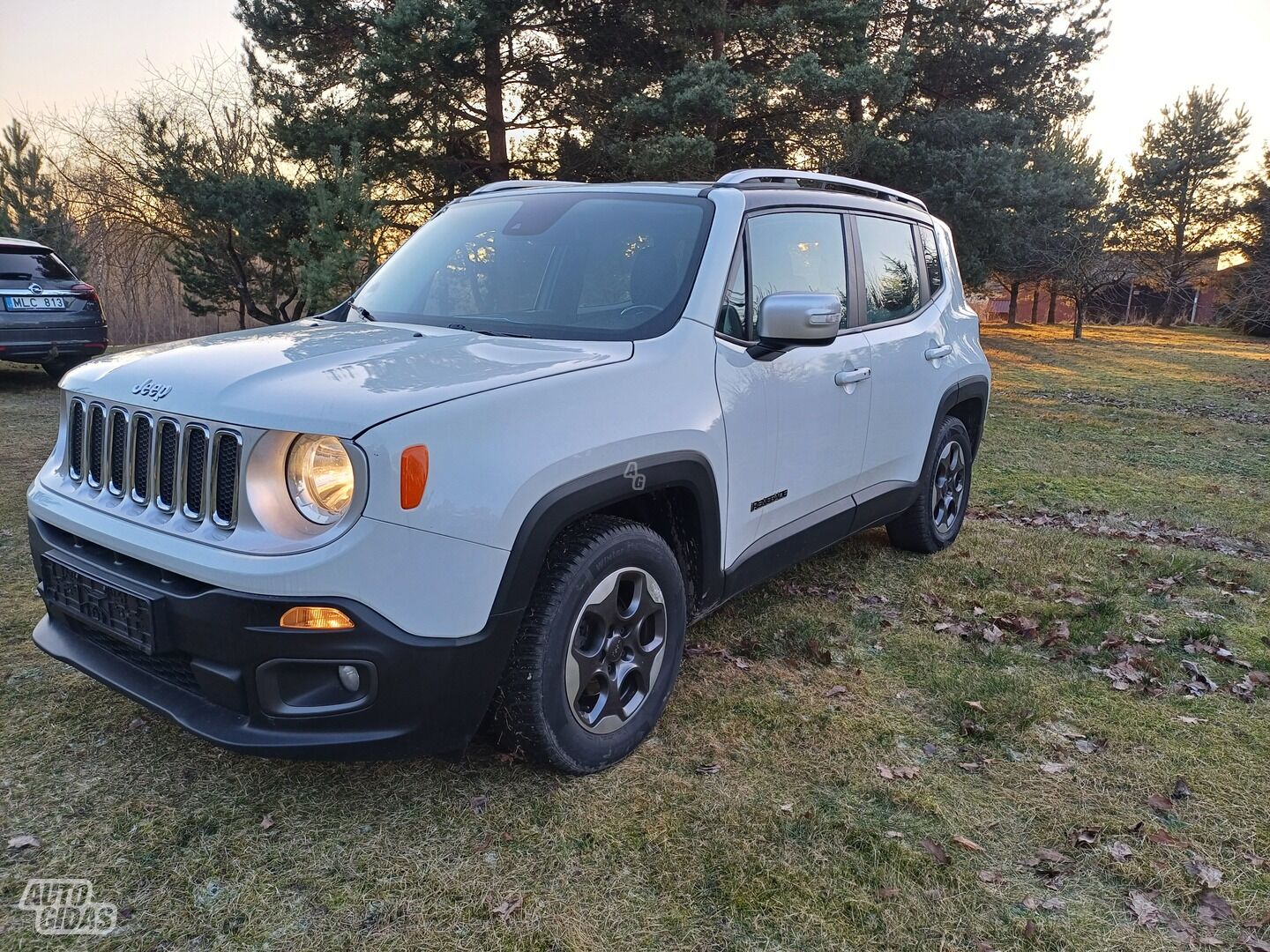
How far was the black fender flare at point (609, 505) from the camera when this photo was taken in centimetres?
238

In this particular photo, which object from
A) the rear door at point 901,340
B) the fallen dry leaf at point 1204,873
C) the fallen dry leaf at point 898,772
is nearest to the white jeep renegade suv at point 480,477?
the rear door at point 901,340

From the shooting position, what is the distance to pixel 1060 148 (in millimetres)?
32281

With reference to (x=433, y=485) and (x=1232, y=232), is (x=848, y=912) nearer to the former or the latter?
(x=433, y=485)

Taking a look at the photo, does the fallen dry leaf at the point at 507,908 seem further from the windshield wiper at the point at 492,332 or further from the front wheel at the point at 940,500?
the front wheel at the point at 940,500

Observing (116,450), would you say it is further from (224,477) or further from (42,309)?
(42,309)

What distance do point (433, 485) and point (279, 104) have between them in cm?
1616

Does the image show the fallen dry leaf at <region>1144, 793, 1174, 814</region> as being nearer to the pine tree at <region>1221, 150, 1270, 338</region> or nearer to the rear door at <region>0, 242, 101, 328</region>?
the rear door at <region>0, 242, 101, 328</region>

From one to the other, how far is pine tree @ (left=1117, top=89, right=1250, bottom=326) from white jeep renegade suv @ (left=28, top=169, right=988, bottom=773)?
4483 cm

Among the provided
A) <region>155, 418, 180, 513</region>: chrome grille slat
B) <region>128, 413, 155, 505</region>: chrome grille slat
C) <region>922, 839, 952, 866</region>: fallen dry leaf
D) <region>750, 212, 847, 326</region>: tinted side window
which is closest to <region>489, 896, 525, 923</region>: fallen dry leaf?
<region>922, 839, 952, 866</region>: fallen dry leaf

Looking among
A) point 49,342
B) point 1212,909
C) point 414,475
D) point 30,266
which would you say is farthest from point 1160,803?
point 30,266

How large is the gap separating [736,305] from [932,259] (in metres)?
2.15

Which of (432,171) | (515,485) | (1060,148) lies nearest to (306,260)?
(432,171)

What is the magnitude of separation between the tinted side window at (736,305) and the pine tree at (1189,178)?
4484 centimetres

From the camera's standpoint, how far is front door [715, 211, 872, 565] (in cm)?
319
